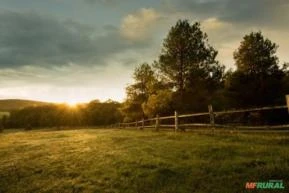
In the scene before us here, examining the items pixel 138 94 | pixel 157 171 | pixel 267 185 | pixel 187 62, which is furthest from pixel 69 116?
pixel 267 185

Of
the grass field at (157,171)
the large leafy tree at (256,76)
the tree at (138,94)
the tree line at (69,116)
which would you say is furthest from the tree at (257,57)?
the tree line at (69,116)

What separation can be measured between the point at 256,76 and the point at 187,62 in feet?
31.6

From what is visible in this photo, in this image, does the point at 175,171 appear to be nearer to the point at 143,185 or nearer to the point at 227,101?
the point at 143,185

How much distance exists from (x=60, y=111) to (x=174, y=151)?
104468 millimetres

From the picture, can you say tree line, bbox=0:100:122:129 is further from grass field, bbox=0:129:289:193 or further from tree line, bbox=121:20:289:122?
grass field, bbox=0:129:289:193

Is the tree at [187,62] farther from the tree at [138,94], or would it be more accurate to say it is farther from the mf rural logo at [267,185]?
the mf rural logo at [267,185]

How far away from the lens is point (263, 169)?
6.09 metres

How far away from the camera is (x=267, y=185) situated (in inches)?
208

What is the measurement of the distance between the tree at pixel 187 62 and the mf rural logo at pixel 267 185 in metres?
23.4

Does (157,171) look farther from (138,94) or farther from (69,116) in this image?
(69,116)

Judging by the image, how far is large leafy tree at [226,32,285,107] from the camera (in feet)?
101


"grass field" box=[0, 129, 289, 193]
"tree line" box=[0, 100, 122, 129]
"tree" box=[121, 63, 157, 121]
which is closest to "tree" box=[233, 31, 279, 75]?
"tree" box=[121, 63, 157, 121]

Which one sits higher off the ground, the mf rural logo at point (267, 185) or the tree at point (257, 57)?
the tree at point (257, 57)

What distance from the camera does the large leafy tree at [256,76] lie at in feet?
101
